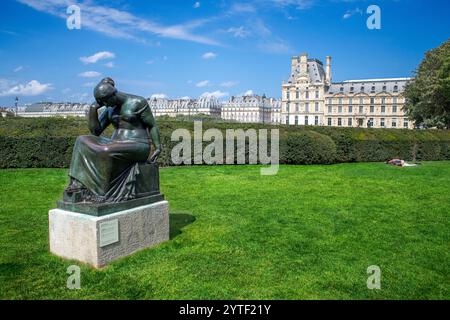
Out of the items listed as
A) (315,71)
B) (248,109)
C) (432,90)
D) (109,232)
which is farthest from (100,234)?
(248,109)

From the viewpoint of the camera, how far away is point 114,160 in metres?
4.60

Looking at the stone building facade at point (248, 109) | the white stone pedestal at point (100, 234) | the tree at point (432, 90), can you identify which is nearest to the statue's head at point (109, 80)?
the white stone pedestal at point (100, 234)

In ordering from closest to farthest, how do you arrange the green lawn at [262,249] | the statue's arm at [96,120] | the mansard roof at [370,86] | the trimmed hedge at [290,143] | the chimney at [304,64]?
1. the green lawn at [262,249]
2. the statue's arm at [96,120]
3. the trimmed hedge at [290,143]
4. the mansard roof at [370,86]
5. the chimney at [304,64]

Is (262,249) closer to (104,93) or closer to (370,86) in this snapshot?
(104,93)

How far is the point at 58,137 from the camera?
14.0m

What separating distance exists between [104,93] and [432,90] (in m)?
32.4

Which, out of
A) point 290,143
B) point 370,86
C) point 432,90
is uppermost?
point 370,86

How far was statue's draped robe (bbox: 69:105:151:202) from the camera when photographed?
4566 millimetres

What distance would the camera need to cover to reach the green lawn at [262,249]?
150 inches

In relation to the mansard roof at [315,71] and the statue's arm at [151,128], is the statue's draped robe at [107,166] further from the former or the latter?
the mansard roof at [315,71]

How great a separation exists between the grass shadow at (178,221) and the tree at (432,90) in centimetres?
2760

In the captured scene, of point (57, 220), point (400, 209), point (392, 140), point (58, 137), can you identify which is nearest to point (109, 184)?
point (57, 220)

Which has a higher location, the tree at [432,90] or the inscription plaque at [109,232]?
A: the tree at [432,90]

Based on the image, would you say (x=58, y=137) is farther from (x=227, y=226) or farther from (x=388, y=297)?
(x=388, y=297)
